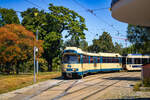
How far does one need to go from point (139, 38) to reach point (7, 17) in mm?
27256

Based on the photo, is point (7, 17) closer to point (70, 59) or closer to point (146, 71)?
point (70, 59)

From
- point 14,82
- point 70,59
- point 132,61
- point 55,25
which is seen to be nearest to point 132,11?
point 70,59

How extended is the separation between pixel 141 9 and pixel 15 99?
291 inches

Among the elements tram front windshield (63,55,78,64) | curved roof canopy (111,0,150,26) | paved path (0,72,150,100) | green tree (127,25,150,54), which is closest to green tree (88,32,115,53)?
green tree (127,25,150,54)

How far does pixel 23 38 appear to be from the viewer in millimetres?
33812

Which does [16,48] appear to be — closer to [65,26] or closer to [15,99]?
[65,26]

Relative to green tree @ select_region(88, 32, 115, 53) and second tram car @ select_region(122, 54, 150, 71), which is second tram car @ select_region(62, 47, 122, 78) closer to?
second tram car @ select_region(122, 54, 150, 71)

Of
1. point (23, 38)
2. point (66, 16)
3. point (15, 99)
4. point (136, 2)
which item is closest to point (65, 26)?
point (66, 16)

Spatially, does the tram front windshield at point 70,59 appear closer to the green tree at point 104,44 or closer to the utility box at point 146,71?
the utility box at point 146,71

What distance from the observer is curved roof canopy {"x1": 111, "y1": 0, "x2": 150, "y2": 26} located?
8203mm

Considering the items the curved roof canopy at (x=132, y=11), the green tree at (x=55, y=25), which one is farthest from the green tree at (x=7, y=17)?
the curved roof canopy at (x=132, y=11)

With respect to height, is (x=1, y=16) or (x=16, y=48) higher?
(x=1, y=16)

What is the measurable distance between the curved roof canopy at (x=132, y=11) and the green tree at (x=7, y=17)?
120ft

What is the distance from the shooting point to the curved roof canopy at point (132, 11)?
8.20 metres
